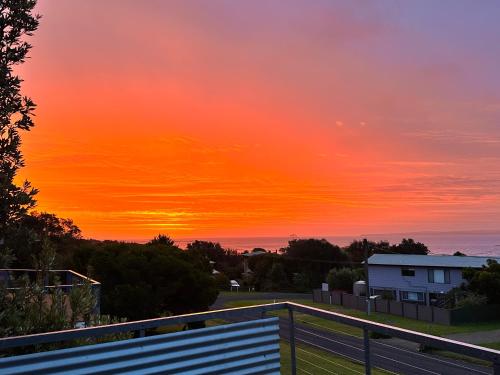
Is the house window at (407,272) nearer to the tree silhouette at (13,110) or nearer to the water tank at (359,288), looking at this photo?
the water tank at (359,288)

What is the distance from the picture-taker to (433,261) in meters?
50.6

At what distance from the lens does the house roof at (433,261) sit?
48.4 meters

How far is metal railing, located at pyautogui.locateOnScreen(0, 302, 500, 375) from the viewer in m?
2.57

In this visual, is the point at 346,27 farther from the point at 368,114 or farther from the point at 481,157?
the point at 481,157

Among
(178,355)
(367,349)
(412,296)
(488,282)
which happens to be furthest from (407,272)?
(178,355)

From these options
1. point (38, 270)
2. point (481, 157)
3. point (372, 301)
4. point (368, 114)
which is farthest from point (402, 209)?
point (38, 270)

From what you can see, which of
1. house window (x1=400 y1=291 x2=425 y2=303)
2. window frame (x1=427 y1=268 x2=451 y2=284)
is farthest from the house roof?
house window (x1=400 y1=291 x2=425 y2=303)

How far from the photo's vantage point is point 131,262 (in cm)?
2378

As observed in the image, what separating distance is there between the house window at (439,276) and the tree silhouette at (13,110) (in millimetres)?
48666

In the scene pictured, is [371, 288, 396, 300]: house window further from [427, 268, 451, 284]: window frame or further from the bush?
the bush

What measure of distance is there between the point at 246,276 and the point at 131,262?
46.0m

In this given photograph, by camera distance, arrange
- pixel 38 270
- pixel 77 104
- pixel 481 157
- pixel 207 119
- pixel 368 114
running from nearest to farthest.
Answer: pixel 38 270 < pixel 77 104 < pixel 207 119 < pixel 368 114 < pixel 481 157

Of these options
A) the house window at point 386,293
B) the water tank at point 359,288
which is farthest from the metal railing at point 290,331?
the water tank at point 359,288

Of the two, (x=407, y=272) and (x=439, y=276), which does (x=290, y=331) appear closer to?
(x=439, y=276)
